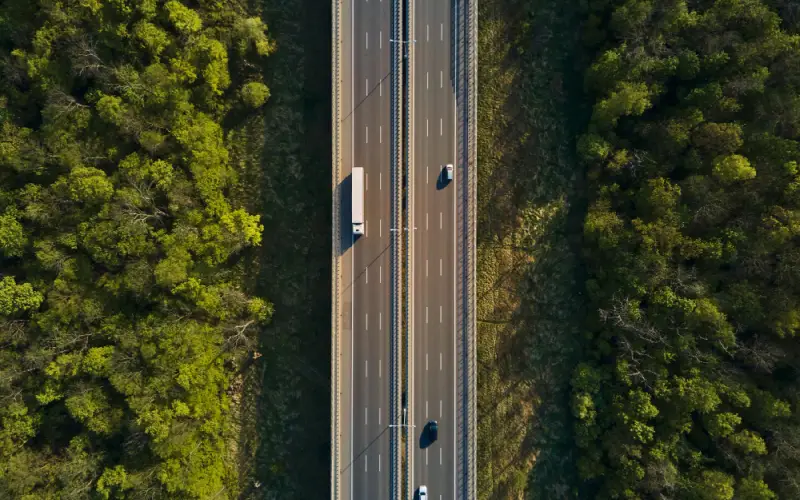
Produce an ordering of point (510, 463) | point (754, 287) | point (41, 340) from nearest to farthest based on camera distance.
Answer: point (754, 287)
point (41, 340)
point (510, 463)

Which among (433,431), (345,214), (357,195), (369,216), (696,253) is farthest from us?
(369,216)

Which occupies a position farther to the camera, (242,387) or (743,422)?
(242,387)

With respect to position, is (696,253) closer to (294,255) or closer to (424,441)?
(424,441)

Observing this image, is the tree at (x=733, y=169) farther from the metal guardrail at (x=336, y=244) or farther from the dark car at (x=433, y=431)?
the metal guardrail at (x=336, y=244)

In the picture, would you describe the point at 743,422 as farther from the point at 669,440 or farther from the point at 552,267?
the point at 552,267

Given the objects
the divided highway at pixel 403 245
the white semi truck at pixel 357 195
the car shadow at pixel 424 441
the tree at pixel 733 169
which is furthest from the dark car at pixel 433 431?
the tree at pixel 733 169

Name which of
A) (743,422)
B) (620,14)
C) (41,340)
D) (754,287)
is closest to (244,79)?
(41,340)

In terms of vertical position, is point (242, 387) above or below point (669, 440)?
above

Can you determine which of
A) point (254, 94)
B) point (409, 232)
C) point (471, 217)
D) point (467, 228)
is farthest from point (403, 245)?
point (254, 94)
